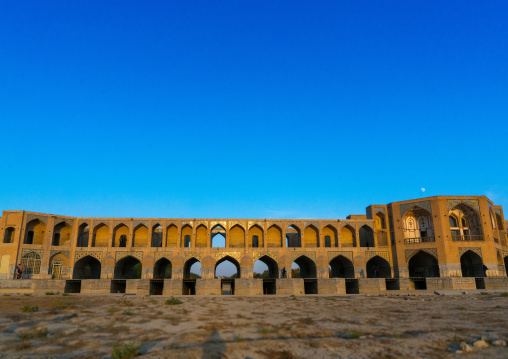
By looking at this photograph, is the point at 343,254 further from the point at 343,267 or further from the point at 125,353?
the point at 125,353

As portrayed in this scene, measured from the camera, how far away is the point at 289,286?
77.2 feet

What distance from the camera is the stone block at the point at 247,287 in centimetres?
2316

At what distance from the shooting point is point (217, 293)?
23.2 meters

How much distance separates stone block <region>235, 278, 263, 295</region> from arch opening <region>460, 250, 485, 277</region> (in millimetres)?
19429

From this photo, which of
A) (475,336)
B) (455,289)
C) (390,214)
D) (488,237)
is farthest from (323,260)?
(475,336)

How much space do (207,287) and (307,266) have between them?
14964mm

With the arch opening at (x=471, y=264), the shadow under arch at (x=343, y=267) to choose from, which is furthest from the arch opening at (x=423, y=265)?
the shadow under arch at (x=343, y=267)

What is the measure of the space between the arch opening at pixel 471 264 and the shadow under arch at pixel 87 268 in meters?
33.8

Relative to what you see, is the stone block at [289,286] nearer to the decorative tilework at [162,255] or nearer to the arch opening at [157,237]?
the decorative tilework at [162,255]

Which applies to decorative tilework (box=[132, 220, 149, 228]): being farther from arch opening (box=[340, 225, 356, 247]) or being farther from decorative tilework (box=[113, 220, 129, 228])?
arch opening (box=[340, 225, 356, 247])

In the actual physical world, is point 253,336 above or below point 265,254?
below

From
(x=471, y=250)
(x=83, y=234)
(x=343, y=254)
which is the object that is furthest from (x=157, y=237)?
(x=471, y=250)

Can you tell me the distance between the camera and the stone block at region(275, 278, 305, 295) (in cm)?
2339

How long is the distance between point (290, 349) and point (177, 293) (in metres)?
19.5
